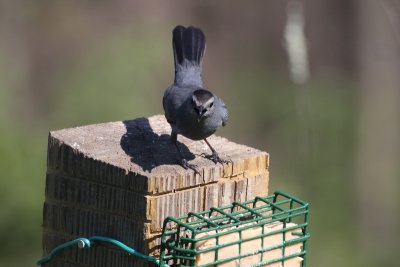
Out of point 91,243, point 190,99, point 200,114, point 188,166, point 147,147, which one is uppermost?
point 190,99

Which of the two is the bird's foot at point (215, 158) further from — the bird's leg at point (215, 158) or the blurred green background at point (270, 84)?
the blurred green background at point (270, 84)

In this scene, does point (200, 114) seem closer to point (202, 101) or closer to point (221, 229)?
point (202, 101)

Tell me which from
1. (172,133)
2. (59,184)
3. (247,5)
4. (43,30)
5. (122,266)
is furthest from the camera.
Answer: (247,5)

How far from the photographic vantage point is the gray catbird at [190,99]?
3897mm

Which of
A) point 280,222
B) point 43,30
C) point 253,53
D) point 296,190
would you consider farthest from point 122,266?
point 253,53

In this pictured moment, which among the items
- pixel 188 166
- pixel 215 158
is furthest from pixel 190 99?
pixel 188 166

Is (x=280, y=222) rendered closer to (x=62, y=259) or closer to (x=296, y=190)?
(x=62, y=259)

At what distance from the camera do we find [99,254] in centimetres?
302

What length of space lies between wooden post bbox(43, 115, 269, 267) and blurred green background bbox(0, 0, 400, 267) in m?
3.21

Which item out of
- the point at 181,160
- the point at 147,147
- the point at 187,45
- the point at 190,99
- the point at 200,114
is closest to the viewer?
the point at 181,160

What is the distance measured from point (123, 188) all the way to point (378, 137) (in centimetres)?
605

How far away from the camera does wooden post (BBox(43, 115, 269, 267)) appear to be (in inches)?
113

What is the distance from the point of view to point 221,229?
292 cm

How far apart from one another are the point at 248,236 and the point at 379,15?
6.10 meters
